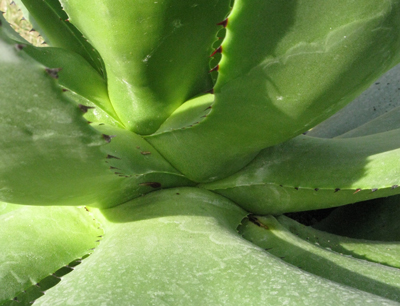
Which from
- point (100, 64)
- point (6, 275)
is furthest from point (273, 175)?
point (6, 275)

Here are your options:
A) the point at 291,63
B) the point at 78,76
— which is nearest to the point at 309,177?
the point at 291,63

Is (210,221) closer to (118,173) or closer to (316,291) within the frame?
(118,173)

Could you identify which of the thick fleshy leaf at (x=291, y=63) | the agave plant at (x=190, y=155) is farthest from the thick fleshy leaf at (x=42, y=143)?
the thick fleshy leaf at (x=291, y=63)

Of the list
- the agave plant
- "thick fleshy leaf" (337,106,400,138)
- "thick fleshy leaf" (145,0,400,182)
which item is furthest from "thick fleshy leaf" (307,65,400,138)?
"thick fleshy leaf" (145,0,400,182)

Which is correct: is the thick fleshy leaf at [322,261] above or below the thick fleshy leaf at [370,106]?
below

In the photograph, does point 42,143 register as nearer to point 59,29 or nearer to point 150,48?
point 150,48

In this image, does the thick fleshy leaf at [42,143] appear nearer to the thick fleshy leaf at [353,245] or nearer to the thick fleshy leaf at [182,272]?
the thick fleshy leaf at [182,272]
